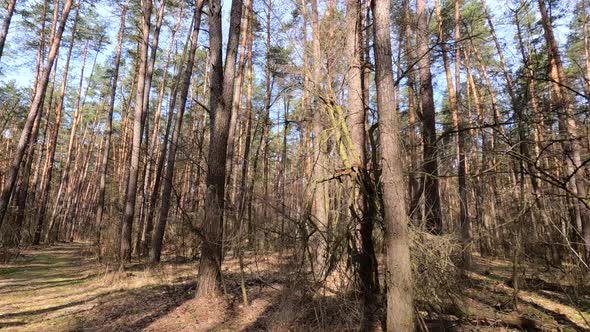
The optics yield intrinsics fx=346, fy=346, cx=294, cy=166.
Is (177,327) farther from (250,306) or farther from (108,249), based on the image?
(108,249)

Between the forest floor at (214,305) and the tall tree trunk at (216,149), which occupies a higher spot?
the tall tree trunk at (216,149)

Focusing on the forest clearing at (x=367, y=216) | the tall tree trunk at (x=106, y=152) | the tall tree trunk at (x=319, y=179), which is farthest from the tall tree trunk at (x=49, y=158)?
the tall tree trunk at (x=319, y=179)

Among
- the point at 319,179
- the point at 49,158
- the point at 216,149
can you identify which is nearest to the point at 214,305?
the point at 216,149

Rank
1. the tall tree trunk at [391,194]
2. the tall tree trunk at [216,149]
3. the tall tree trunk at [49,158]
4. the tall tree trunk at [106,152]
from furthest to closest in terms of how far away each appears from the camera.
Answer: the tall tree trunk at [49,158] → the tall tree trunk at [106,152] → the tall tree trunk at [216,149] → the tall tree trunk at [391,194]

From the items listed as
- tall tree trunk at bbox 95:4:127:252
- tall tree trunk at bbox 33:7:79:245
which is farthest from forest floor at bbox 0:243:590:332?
tall tree trunk at bbox 33:7:79:245

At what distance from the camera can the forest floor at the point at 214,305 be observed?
149 inches

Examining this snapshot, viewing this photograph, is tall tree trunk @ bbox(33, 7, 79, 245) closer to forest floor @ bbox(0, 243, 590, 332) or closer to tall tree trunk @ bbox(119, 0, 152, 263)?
forest floor @ bbox(0, 243, 590, 332)

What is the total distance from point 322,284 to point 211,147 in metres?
3.02

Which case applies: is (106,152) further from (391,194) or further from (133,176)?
(391,194)

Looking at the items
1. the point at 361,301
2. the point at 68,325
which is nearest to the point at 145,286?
the point at 68,325

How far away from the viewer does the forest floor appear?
12.5ft

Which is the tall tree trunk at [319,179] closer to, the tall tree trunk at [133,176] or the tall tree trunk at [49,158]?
the tall tree trunk at [133,176]

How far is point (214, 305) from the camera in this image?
502 centimetres

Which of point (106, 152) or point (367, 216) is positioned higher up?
point (106, 152)
